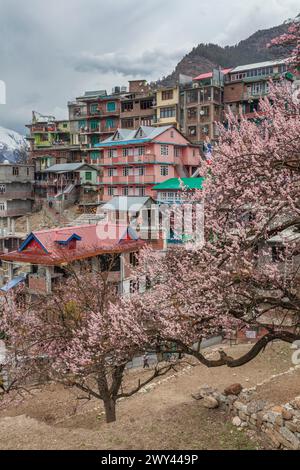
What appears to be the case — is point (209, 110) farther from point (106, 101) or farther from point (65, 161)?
point (65, 161)

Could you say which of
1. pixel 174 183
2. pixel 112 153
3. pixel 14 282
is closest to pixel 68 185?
pixel 112 153

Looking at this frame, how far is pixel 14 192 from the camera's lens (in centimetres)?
5884

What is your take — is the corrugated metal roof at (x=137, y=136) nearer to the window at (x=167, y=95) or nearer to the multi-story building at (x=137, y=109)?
the multi-story building at (x=137, y=109)

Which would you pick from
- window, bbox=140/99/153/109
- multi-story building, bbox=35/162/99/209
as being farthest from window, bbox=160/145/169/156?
window, bbox=140/99/153/109

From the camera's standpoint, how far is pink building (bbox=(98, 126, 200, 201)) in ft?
156

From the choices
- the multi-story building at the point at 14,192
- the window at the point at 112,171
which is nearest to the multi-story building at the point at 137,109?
the window at the point at 112,171

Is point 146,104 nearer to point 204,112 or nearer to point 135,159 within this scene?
point 204,112

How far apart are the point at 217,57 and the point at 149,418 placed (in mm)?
120139

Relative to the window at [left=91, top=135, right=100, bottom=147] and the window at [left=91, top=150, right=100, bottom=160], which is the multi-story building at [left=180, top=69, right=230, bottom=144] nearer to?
the window at [left=91, top=150, right=100, bottom=160]

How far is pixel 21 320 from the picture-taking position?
936 inches

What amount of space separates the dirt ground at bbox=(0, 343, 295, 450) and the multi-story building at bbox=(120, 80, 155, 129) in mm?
41406

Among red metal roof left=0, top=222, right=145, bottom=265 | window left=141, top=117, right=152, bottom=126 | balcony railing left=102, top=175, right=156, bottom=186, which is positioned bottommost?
red metal roof left=0, top=222, right=145, bottom=265

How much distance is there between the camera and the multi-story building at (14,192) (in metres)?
56.4

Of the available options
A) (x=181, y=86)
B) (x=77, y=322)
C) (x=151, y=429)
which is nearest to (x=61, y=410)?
(x=77, y=322)
